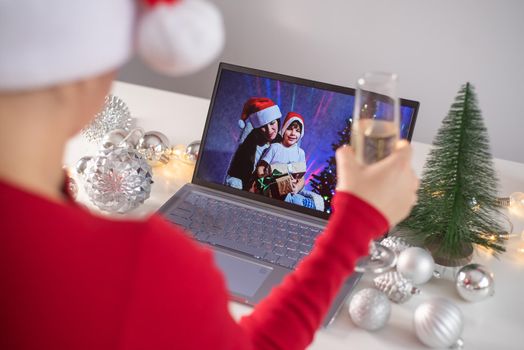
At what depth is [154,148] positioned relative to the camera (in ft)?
4.08

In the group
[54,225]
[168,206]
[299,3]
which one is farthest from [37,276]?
[299,3]

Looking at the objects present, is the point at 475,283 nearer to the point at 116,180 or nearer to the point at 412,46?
the point at 116,180

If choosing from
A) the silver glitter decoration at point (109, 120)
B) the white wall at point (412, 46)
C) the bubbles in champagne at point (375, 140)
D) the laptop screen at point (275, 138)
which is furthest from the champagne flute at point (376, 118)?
the white wall at point (412, 46)

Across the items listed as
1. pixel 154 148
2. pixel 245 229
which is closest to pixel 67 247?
pixel 245 229

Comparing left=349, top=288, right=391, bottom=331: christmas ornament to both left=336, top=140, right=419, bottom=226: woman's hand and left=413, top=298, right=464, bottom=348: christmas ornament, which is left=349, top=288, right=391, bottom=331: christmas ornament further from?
left=336, top=140, right=419, bottom=226: woman's hand

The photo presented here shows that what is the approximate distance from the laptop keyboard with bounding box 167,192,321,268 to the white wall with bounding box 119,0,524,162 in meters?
0.99

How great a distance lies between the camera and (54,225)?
43cm

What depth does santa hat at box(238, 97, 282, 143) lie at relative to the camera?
3.67 feet

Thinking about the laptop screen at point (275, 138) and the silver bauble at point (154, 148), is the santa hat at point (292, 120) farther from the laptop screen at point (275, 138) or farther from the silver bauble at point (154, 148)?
the silver bauble at point (154, 148)

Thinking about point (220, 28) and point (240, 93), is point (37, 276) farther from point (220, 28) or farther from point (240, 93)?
point (240, 93)

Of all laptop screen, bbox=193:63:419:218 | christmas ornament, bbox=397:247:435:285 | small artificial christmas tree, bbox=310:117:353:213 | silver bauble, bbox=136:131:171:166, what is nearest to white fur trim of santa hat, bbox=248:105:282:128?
laptop screen, bbox=193:63:419:218

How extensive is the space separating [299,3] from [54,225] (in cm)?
162

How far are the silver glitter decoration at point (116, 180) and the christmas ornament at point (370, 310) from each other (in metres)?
0.42

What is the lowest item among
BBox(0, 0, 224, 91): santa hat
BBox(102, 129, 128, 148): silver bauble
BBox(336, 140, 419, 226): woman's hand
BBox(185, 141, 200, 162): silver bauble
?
BBox(102, 129, 128, 148): silver bauble
